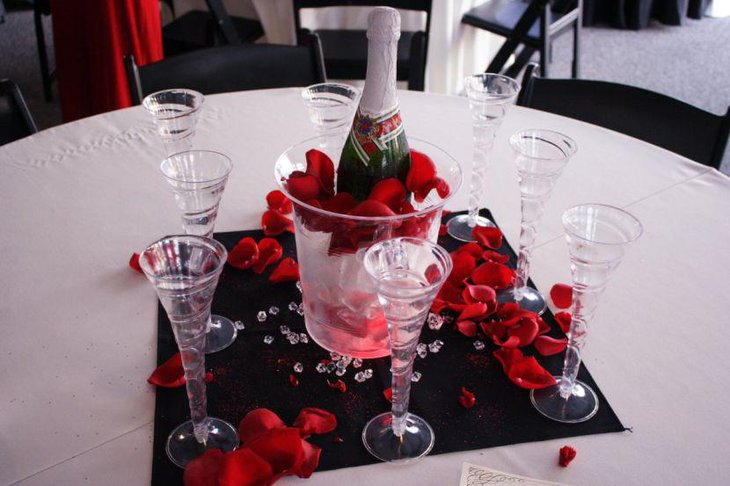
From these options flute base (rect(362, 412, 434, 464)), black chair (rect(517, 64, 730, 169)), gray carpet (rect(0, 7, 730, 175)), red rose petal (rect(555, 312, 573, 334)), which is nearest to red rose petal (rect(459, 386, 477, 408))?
flute base (rect(362, 412, 434, 464))

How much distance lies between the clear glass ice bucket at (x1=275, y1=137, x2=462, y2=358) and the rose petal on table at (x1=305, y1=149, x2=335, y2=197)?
29 millimetres

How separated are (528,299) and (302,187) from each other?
337 millimetres

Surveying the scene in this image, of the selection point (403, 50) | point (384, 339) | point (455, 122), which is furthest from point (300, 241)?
point (403, 50)

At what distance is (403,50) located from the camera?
215 centimetres

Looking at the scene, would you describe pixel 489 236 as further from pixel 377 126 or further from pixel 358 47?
pixel 358 47

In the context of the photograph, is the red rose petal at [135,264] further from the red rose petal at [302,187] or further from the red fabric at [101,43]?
the red fabric at [101,43]

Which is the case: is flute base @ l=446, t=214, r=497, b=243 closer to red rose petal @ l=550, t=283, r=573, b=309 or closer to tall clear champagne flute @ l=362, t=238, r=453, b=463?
red rose petal @ l=550, t=283, r=573, b=309

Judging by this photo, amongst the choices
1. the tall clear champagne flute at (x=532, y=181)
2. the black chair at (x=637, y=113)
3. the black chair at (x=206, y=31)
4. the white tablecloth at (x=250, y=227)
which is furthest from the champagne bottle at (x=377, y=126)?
the black chair at (x=206, y=31)

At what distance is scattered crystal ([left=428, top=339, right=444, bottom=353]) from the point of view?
0.79 metres

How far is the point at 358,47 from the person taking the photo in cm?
220

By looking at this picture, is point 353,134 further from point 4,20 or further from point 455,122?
point 4,20

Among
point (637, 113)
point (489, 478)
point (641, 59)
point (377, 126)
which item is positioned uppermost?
point (377, 126)

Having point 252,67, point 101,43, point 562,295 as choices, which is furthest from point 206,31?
point 562,295

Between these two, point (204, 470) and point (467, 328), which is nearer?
point (204, 470)
